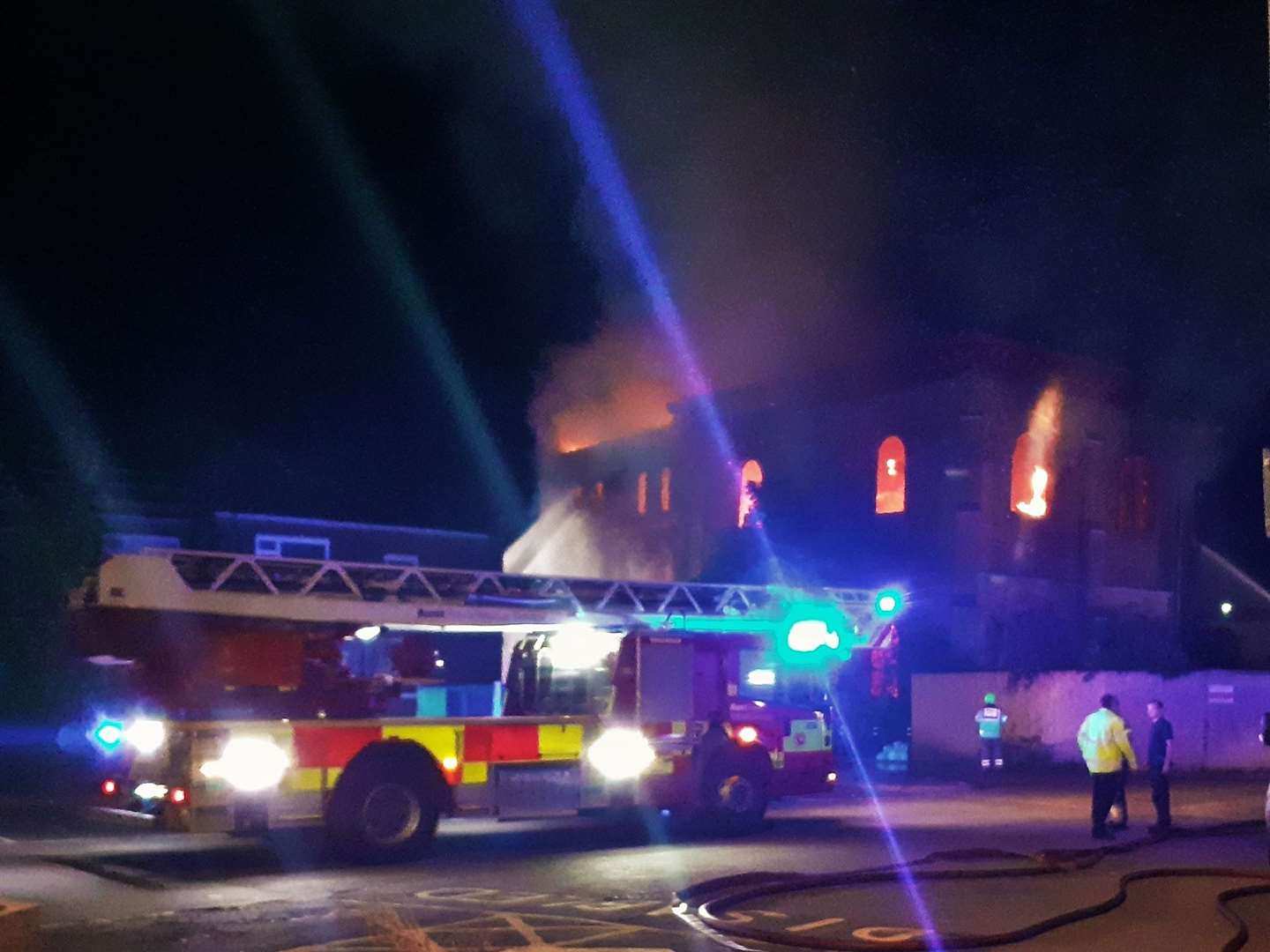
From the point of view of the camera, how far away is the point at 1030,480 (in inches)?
1166

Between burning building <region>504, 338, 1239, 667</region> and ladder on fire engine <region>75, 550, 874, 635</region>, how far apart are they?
1428 centimetres

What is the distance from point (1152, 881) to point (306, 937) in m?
6.22

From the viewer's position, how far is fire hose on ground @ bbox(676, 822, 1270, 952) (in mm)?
7676

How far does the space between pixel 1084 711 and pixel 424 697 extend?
14.6m

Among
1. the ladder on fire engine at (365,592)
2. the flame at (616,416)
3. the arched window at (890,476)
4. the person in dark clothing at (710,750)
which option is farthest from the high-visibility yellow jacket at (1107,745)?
the flame at (616,416)

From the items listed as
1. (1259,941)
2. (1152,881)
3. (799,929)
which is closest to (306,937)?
(799,929)

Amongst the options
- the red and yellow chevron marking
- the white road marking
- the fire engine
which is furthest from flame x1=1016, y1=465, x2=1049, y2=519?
the white road marking

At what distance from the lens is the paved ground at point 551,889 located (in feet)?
26.6

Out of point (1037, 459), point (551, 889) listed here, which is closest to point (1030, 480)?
point (1037, 459)

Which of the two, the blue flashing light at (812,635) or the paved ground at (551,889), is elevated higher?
the blue flashing light at (812,635)

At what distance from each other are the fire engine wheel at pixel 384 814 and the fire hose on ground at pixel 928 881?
3.36 m

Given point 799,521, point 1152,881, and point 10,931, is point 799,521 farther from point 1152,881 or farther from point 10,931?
point 10,931

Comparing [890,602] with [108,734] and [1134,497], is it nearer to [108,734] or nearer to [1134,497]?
[108,734]

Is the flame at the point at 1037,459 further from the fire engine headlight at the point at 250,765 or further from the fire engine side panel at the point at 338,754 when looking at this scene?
the fire engine headlight at the point at 250,765
